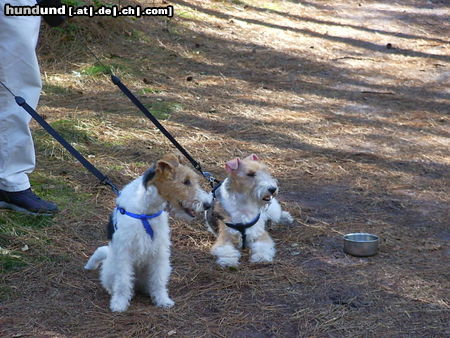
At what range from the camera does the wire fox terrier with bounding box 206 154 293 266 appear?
5500 mm

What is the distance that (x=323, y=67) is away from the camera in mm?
13102

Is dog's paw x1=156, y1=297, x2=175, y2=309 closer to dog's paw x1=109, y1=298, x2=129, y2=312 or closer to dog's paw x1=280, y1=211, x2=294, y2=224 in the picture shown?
dog's paw x1=109, y1=298, x2=129, y2=312

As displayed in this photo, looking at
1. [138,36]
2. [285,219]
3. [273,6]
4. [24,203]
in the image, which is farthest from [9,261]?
[273,6]

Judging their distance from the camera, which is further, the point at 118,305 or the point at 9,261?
the point at 9,261

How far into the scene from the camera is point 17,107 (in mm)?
5473

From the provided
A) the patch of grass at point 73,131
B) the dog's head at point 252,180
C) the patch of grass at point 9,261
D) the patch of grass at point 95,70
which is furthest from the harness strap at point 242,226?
the patch of grass at point 95,70

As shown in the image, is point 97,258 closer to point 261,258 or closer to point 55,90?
point 261,258

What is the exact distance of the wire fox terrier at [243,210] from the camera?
5.50 metres

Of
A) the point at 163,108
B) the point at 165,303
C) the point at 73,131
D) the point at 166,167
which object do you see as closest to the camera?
the point at 166,167

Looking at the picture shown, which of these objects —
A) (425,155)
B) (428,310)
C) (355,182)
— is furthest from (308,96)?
(428,310)

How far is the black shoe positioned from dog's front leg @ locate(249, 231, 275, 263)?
190cm

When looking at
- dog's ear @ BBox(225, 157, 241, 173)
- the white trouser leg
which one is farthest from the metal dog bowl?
the white trouser leg

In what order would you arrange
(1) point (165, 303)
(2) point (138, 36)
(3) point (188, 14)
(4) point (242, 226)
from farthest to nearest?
(3) point (188, 14), (2) point (138, 36), (4) point (242, 226), (1) point (165, 303)

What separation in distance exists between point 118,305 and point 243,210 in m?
1.74
